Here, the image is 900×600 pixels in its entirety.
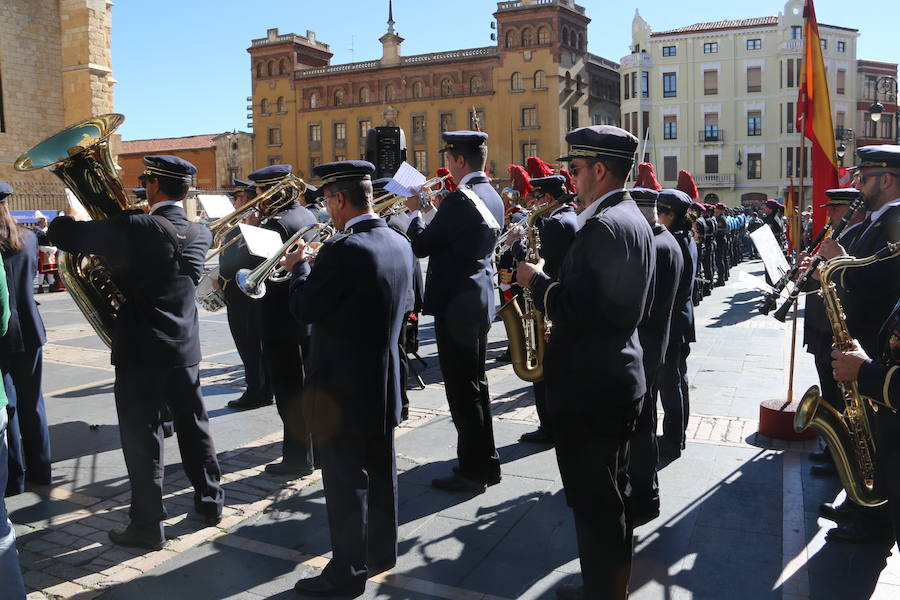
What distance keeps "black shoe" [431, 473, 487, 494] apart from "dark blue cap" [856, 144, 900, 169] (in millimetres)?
3110

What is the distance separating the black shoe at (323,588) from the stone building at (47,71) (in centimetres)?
2704

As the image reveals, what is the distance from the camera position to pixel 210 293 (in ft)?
19.9

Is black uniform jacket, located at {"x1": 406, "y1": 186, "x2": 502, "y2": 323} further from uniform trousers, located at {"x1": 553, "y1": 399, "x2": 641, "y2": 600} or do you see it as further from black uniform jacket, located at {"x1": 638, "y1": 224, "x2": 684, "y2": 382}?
uniform trousers, located at {"x1": 553, "y1": 399, "x2": 641, "y2": 600}

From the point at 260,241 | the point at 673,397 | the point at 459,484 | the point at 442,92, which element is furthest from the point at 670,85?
the point at 260,241

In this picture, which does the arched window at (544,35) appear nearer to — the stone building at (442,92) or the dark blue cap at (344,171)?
the stone building at (442,92)

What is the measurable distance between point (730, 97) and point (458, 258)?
178ft

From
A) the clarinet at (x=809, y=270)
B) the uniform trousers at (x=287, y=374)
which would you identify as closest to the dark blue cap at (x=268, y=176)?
the uniform trousers at (x=287, y=374)

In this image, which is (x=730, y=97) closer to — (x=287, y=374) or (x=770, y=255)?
(x=770, y=255)

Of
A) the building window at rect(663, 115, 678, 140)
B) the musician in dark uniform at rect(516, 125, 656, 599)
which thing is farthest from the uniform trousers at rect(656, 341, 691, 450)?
the building window at rect(663, 115, 678, 140)

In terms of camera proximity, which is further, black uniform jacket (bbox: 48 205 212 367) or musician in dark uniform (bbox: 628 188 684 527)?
musician in dark uniform (bbox: 628 188 684 527)

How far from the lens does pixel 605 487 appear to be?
330cm

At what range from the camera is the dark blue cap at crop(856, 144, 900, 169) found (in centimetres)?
447

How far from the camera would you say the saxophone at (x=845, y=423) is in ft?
13.3

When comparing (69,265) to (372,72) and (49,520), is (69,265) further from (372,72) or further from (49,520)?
(372,72)
